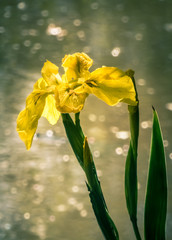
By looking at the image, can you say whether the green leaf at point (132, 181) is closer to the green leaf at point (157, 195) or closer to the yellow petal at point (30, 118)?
the green leaf at point (157, 195)

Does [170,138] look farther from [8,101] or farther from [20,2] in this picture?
[20,2]

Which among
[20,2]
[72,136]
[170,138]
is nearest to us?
[72,136]

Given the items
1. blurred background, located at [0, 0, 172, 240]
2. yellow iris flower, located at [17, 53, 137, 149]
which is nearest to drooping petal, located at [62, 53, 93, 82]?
yellow iris flower, located at [17, 53, 137, 149]

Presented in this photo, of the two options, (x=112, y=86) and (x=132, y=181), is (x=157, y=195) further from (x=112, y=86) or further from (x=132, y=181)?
(x=112, y=86)

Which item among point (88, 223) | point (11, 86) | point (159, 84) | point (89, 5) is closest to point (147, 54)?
point (159, 84)

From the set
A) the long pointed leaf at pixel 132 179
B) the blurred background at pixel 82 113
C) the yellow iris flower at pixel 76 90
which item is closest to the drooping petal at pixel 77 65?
the yellow iris flower at pixel 76 90

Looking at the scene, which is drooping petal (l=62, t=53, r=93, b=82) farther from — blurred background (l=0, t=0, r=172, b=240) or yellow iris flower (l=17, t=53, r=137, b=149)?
blurred background (l=0, t=0, r=172, b=240)
